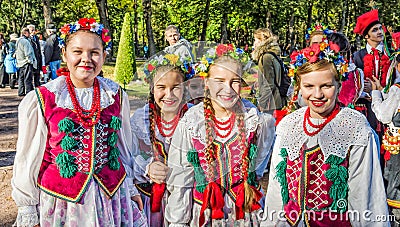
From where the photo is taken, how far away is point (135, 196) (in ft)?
10.6

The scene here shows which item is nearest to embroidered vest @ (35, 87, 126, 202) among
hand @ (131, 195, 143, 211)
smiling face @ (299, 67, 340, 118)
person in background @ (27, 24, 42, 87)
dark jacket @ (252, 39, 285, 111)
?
hand @ (131, 195, 143, 211)

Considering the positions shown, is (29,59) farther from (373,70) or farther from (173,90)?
(173,90)

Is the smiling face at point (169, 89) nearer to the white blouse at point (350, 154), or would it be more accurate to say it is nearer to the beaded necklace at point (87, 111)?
the beaded necklace at point (87, 111)

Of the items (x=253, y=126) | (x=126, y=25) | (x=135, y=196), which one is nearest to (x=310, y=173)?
(x=253, y=126)

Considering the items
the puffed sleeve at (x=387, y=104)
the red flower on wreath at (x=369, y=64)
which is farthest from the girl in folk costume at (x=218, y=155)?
the red flower on wreath at (x=369, y=64)

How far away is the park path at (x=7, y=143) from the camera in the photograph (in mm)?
5426

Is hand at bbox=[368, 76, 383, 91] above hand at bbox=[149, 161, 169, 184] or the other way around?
above

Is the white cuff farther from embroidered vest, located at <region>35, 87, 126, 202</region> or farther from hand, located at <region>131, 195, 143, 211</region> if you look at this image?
hand, located at <region>131, 195, 143, 211</region>

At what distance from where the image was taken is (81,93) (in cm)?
302

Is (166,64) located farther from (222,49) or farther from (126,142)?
(126,142)

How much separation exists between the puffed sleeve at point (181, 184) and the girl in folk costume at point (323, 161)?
0.50 m

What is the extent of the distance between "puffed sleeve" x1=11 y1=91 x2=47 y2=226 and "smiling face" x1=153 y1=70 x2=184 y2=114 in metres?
0.74

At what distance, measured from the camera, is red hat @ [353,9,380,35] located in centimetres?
616
